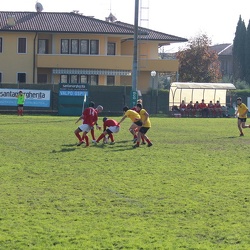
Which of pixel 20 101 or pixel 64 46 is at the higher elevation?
pixel 64 46

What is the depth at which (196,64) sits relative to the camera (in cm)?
8525

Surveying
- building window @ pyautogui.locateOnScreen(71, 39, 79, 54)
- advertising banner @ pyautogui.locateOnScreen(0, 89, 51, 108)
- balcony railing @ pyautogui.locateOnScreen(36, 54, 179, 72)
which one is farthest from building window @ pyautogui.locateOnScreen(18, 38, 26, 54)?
advertising banner @ pyautogui.locateOnScreen(0, 89, 51, 108)

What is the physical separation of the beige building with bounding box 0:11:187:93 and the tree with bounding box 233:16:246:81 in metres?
34.5

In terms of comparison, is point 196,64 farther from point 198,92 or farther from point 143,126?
point 143,126

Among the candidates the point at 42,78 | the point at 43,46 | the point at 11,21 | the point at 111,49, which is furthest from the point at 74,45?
the point at 11,21

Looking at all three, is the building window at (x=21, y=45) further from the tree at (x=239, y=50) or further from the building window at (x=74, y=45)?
the tree at (x=239, y=50)

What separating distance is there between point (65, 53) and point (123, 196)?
A: 49603 mm

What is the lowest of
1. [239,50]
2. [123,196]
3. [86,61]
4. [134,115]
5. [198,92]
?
[123,196]

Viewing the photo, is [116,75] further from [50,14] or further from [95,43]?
[50,14]

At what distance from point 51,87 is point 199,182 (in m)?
35.8

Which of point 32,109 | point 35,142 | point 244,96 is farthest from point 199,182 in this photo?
point 244,96

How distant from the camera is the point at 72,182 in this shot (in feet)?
55.2

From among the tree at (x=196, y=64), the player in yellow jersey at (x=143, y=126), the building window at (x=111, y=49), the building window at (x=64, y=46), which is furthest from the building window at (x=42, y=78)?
the player in yellow jersey at (x=143, y=126)

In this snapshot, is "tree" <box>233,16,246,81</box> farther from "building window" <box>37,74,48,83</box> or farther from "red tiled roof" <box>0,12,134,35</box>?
"building window" <box>37,74,48,83</box>
